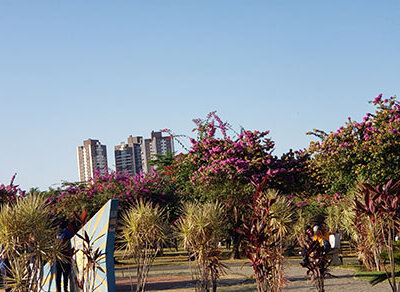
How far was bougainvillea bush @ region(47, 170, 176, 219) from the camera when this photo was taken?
81.1 feet

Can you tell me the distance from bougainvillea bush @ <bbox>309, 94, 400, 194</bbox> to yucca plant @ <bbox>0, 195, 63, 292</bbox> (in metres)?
14.2

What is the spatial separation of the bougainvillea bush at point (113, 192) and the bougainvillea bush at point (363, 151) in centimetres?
718

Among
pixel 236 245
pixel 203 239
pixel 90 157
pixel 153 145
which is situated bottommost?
pixel 236 245

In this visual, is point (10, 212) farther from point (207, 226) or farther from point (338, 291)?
point (338, 291)

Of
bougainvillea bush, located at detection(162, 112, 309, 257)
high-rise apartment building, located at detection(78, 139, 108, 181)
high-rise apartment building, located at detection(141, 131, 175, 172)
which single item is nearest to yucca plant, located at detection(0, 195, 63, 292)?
bougainvillea bush, located at detection(162, 112, 309, 257)

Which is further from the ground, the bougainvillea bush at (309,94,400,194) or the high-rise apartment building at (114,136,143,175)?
the high-rise apartment building at (114,136,143,175)

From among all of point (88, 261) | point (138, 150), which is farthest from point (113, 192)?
point (138, 150)

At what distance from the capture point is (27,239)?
29.7 feet


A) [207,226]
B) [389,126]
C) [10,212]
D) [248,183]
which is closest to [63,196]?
[248,183]

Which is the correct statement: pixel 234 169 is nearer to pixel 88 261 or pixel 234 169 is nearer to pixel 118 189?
pixel 118 189

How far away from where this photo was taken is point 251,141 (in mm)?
23672

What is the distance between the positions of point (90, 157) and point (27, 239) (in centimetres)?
13110

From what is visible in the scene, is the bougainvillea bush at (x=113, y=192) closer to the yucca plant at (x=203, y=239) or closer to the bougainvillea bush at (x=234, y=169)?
the bougainvillea bush at (x=234, y=169)

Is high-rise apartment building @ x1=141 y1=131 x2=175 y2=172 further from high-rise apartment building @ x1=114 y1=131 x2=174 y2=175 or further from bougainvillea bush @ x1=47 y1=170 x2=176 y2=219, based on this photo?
bougainvillea bush @ x1=47 y1=170 x2=176 y2=219
